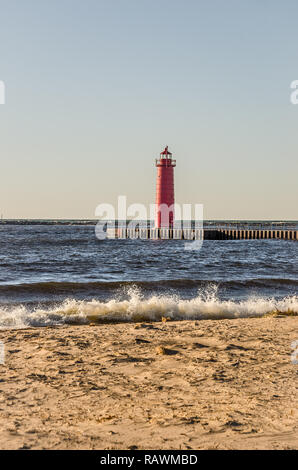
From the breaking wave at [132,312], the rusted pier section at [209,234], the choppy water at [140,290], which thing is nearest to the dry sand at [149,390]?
the breaking wave at [132,312]

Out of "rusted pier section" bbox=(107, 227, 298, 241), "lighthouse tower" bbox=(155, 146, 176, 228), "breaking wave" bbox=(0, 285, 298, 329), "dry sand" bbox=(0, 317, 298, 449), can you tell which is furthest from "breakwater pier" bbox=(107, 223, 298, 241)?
"dry sand" bbox=(0, 317, 298, 449)

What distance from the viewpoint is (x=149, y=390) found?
464cm

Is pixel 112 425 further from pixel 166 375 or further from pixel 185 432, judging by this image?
pixel 166 375

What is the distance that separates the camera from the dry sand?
138 inches

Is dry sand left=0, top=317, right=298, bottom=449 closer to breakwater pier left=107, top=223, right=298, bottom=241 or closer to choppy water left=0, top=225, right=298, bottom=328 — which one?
choppy water left=0, top=225, right=298, bottom=328

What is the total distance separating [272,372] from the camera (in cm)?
518

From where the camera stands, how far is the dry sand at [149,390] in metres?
3.52

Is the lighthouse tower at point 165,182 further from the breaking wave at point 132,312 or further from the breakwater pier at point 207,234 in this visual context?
the breaking wave at point 132,312

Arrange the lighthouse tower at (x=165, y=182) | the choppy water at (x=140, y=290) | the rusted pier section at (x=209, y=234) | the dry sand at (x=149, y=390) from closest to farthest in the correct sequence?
the dry sand at (x=149, y=390), the choppy water at (x=140, y=290), the lighthouse tower at (x=165, y=182), the rusted pier section at (x=209, y=234)

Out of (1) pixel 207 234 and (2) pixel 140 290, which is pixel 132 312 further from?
(1) pixel 207 234

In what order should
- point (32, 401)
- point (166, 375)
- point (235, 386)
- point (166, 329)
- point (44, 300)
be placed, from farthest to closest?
1. point (44, 300)
2. point (166, 329)
3. point (166, 375)
4. point (235, 386)
5. point (32, 401)

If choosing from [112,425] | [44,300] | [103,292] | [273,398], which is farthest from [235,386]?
[103,292]

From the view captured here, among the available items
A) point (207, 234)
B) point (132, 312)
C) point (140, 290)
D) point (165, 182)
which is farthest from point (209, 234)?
point (132, 312)
